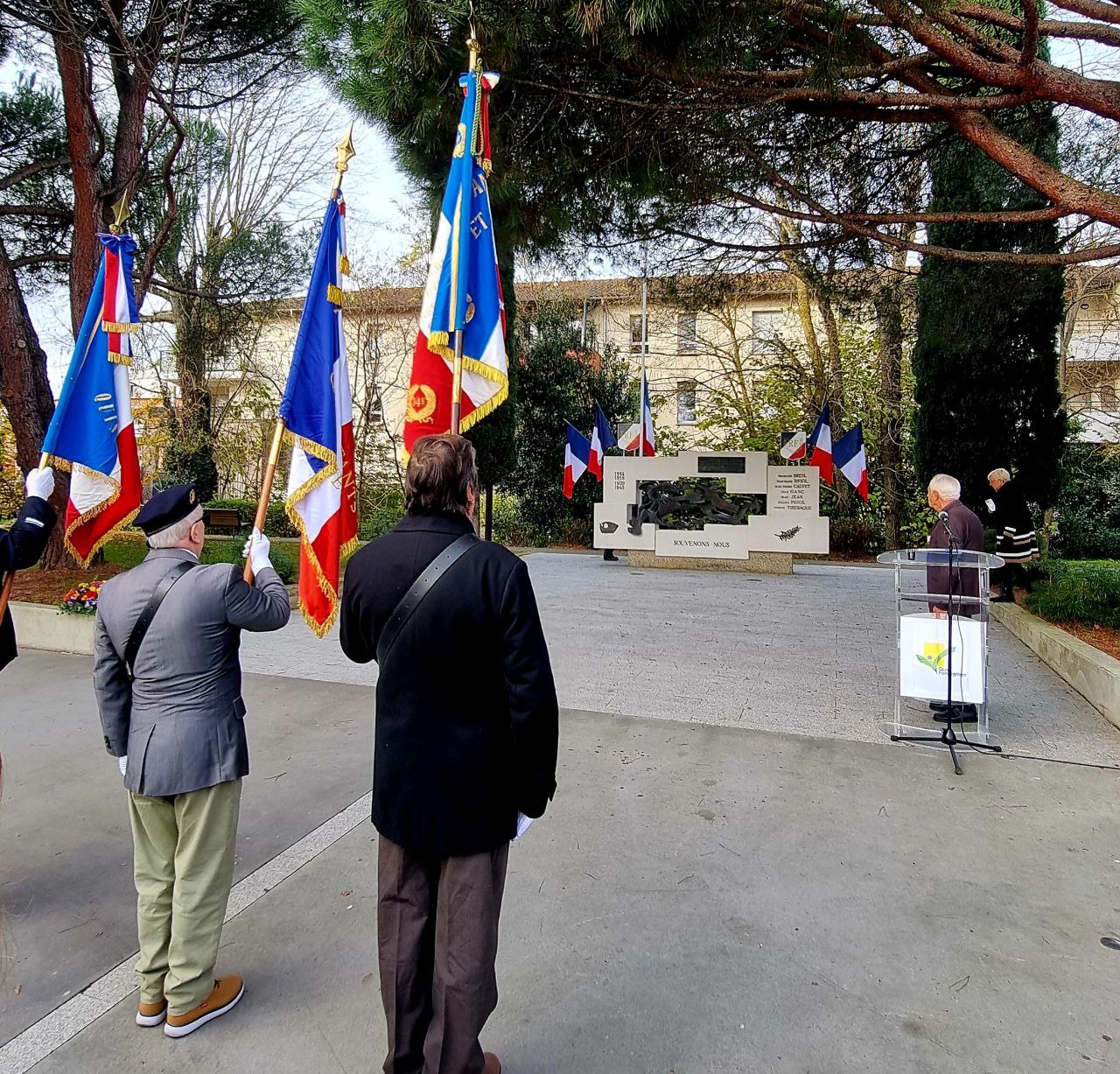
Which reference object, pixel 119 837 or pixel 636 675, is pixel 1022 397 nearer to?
pixel 636 675

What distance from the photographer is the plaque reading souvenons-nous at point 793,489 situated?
553 inches

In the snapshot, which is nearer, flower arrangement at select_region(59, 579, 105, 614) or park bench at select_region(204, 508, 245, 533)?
flower arrangement at select_region(59, 579, 105, 614)

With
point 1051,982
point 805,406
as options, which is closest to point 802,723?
point 1051,982

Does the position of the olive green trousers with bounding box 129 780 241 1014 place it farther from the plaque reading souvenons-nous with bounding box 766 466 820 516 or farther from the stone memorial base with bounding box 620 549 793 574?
the plaque reading souvenons-nous with bounding box 766 466 820 516

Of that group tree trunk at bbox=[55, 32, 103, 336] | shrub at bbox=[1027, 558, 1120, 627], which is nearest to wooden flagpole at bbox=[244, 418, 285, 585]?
shrub at bbox=[1027, 558, 1120, 627]

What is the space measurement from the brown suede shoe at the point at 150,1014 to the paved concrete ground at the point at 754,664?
375 cm

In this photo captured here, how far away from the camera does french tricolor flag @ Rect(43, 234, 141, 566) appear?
164 inches

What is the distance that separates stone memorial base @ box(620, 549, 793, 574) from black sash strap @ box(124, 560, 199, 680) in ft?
42.0

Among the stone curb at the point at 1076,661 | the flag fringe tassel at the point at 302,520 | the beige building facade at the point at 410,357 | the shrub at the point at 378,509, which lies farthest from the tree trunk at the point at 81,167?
the stone curb at the point at 1076,661

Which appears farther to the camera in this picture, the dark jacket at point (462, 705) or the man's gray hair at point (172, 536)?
the man's gray hair at point (172, 536)

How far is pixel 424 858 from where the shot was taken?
2.09 metres

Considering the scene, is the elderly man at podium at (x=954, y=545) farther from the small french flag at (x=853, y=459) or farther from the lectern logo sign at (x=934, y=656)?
the small french flag at (x=853, y=459)

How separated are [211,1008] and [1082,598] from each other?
8689 millimetres

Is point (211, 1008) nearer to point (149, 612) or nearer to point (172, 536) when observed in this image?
point (149, 612)
